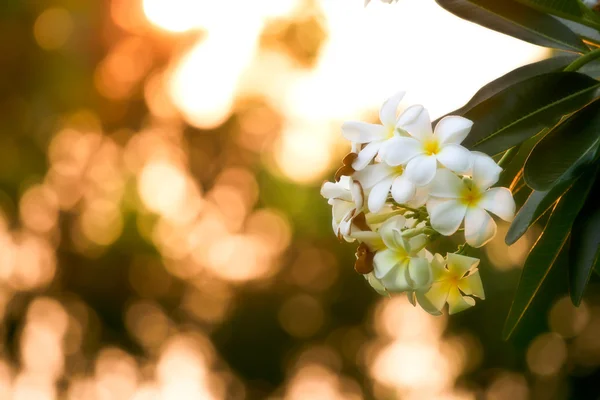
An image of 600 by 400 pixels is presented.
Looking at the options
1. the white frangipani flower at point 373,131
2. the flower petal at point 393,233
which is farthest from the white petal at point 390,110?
the flower petal at point 393,233

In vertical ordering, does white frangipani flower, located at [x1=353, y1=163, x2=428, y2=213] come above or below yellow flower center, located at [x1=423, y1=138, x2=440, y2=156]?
below

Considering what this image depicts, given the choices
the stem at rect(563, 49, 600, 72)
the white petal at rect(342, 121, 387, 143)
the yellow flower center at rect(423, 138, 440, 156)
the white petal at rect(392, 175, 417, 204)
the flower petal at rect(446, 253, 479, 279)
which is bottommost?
the flower petal at rect(446, 253, 479, 279)

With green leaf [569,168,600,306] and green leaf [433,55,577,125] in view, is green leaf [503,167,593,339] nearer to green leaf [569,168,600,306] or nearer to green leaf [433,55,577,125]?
green leaf [569,168,600,306]

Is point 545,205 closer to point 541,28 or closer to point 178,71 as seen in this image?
point 541,28

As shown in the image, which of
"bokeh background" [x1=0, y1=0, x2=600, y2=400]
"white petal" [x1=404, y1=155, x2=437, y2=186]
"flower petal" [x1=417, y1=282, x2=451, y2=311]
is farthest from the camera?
"bokeh background" [x1=0, y1=0, x2=600, y2=400]

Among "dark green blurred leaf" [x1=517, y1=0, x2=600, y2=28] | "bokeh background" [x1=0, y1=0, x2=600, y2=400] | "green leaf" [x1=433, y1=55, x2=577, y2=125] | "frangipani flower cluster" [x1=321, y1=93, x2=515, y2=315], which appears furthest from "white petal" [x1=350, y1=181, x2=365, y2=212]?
"bokeh background" [x1=0, y1=0, x2=600, y2=400]

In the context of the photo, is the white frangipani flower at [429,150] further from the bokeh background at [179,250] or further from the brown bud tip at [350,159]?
the bokeh background at [179,250]

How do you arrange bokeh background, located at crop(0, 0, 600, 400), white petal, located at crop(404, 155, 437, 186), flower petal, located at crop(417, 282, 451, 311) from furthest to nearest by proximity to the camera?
bokeh background, located at crop(0, 0, 600, 400)
flower petal, located at crop(417, 282, 451, 311)
white petal, located at crop(404, 155, 437, 186)
